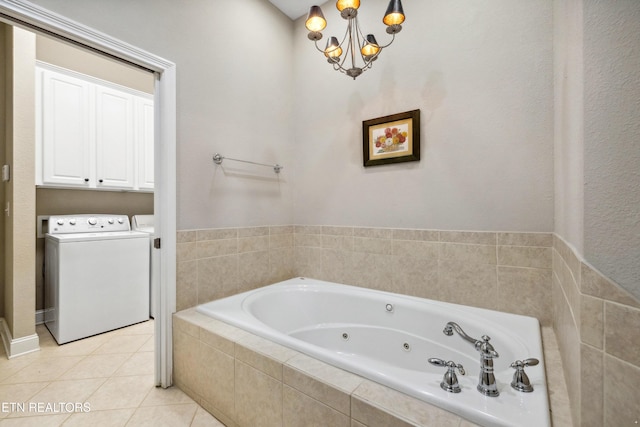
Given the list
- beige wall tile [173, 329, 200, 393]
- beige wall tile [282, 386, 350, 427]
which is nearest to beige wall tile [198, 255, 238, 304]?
beige wall tile [173, 329, 200, 393]

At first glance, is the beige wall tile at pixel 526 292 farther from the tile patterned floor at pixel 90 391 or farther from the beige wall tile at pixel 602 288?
the tile patterned floor at pixel 90 391

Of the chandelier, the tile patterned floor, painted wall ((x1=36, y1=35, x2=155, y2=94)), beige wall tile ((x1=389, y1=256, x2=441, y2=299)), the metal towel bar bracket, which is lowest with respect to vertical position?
the tile patterned floor

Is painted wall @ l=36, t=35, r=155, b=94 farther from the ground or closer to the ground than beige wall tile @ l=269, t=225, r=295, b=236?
farther from the ground

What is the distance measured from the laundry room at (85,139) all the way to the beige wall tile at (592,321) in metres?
3.00

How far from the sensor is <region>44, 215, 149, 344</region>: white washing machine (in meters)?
2.21

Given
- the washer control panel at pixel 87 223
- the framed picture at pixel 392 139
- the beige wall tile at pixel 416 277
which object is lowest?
the beige wall tile at pixel 416 277

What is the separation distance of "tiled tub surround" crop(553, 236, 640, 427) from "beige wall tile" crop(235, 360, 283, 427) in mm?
Result: 929

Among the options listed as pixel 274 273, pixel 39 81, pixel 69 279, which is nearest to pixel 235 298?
pixel 274 273

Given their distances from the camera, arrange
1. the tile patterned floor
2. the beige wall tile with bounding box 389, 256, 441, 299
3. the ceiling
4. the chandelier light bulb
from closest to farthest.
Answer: the tile patterned floor < the chandelier light bulb < the beige wall tile with bounding box 389, 256, 441, 299 < the ceiling

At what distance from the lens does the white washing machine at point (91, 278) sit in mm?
2211

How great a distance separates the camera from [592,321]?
0.65 meters

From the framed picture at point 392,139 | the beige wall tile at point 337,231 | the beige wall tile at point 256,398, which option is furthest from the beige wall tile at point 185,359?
the framed picture at point 392,139

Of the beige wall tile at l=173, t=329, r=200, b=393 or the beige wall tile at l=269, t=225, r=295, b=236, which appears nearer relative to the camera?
the beige wall tile at l=173, t=329, r=200, b=393

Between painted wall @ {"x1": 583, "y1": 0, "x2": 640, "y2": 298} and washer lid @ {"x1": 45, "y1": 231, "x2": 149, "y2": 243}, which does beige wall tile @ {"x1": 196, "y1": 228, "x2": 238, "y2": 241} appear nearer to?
washer lid @ {"x1": 45, "y1": 231, "x2": 149, "y2": 243}
